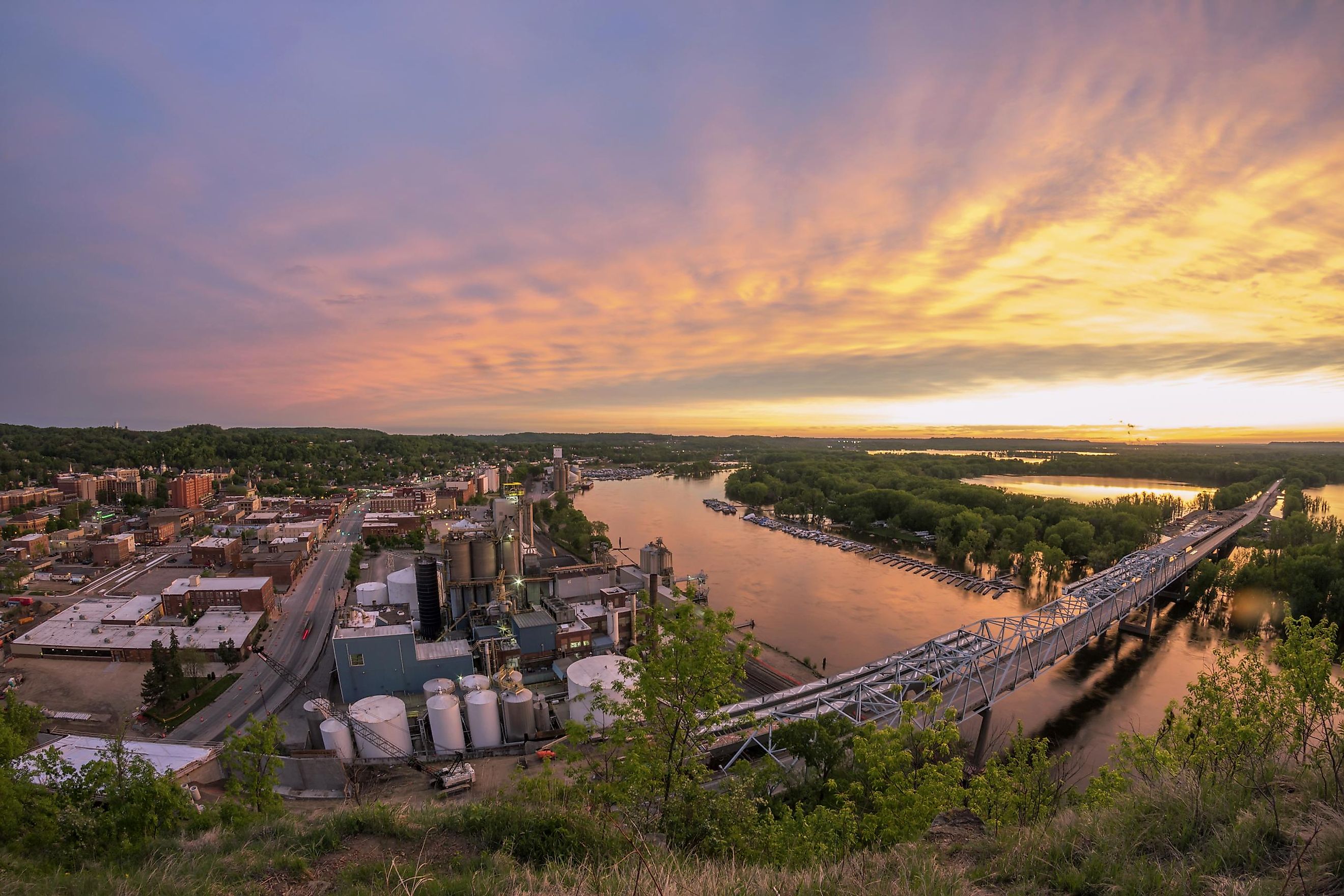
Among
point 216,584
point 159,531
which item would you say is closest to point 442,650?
point 216,584

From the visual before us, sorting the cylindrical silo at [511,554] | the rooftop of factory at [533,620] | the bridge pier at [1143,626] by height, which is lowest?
the bridge pier at [1143,626]

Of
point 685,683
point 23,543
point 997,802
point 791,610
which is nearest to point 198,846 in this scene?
point 685,683

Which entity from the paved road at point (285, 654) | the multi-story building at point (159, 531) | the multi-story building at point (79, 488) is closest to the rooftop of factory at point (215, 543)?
the paved road at point (285, 654)

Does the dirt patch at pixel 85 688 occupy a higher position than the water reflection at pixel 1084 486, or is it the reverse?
the water reflection at pixel 1084 486

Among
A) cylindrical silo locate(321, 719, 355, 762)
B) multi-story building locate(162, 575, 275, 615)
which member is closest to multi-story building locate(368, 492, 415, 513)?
multi-story building locate(162, 575, 275, 615)

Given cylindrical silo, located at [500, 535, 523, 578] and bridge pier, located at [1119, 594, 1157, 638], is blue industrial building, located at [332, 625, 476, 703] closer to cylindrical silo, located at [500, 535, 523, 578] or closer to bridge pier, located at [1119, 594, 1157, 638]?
cylindrical silo, located at [500, 535, 523, 578]

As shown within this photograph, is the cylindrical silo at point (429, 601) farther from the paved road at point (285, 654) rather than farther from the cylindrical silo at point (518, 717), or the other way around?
the cylindrical silo at point (518, 717)

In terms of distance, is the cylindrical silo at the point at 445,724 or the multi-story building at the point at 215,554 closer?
the cylindrical silo at the point at 445,724
